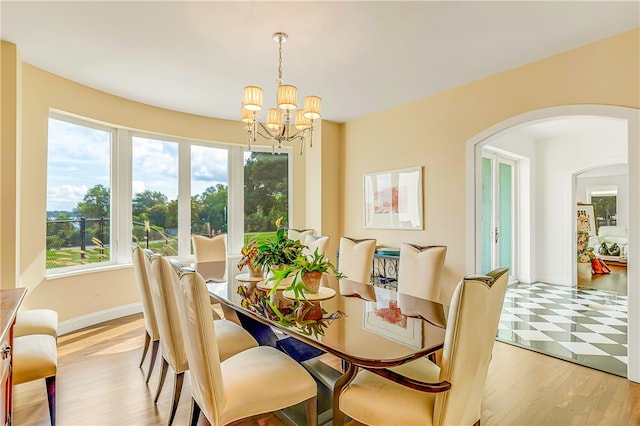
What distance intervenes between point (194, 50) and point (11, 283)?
2.55m

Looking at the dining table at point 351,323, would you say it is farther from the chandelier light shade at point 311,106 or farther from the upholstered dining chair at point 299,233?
the upholstered dining chair at point 299,233

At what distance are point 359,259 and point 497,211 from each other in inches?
142

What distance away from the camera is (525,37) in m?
2.67

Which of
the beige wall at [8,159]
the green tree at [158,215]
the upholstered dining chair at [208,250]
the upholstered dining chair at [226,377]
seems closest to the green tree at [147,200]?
the green tree at [158,215]

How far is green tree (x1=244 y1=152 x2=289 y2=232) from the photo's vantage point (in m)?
5.38

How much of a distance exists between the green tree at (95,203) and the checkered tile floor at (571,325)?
482 cm

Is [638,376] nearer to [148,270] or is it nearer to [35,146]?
[148,270]

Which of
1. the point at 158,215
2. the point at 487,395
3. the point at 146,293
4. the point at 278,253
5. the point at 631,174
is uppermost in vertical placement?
the point at 631,174

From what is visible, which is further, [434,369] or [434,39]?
[434,39]

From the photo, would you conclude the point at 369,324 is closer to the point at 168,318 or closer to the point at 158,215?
the point at 168,318

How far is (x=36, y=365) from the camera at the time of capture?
181cm

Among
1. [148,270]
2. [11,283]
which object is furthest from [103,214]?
[148,270]

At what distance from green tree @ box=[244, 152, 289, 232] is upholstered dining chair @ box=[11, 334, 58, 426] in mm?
3452

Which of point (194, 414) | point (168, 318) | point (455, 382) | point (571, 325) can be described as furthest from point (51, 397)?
point (571, 325)
